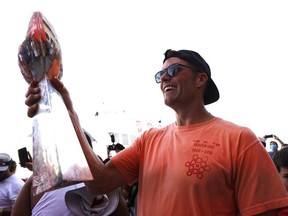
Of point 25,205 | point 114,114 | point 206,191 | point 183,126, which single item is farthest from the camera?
point 114,114

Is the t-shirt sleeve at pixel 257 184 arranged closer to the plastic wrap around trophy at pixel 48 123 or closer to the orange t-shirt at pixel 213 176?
the orange t-shirt at pixel 213 176

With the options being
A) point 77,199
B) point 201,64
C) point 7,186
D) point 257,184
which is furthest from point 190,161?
point 7,186

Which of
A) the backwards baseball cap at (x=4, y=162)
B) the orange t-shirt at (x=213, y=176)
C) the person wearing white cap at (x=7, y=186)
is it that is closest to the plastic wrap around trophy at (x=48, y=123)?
the orange t-shirt at (x=213, y=176)

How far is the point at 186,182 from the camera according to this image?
5.08 feet

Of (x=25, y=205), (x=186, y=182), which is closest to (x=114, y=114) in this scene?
(x=25, y=205)

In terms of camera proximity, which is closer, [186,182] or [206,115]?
[186,182]

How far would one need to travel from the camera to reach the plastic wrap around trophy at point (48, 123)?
1193 mm

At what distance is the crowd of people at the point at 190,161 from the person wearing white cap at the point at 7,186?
191cm

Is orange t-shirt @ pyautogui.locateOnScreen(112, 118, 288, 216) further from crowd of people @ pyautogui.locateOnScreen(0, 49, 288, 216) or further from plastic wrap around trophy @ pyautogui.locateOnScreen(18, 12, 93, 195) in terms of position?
plastic wrap around trophy @ pyautogui.locateOnScreen(18, 12, 93, 195)

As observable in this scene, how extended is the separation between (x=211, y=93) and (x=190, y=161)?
21.3 inches

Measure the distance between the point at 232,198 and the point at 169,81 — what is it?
25.0 inches

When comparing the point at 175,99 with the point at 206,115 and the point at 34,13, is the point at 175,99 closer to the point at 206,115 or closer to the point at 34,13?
the point at 206,115

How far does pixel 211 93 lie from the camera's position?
2010 mm

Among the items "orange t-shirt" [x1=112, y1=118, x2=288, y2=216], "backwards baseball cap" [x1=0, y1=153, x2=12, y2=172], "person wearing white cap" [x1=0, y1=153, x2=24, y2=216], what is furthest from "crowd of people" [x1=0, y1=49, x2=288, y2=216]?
"backwards baseball cap" [x1=0, y1=153, x2=12, y2=172]
